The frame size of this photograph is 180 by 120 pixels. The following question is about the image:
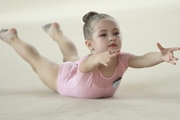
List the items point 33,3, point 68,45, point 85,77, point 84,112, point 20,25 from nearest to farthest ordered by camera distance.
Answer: point 84,112 < point 85,77 < point 68,45 < point 20,25 < point 33,3

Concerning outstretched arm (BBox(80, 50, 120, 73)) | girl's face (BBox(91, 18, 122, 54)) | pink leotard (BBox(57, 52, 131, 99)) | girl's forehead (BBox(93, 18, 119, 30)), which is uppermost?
girl's forehead (BBox(93, 18, 119, 30))

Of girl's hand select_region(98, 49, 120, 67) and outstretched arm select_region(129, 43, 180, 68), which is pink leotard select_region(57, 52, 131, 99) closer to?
outstretched arm select_region(129, 43, 180, 68)

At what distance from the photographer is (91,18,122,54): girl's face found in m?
1.57

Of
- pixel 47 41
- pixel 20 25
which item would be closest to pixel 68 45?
pixel 47 41

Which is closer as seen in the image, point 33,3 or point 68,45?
point 68,45

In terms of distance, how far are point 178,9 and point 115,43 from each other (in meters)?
2.69

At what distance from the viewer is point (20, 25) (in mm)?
3934

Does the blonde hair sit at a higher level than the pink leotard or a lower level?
higher

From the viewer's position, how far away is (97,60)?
147cm

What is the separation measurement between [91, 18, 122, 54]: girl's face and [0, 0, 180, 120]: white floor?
0.20 m

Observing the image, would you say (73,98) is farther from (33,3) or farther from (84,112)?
(33,3)

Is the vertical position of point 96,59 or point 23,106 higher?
point 96,59

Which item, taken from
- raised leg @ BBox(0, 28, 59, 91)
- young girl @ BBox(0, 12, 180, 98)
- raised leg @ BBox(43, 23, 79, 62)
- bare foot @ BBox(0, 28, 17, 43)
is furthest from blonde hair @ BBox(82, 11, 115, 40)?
bare foot @ BBox(0, 28, 17, 43)

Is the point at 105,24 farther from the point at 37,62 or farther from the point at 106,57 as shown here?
the point at 37,62
